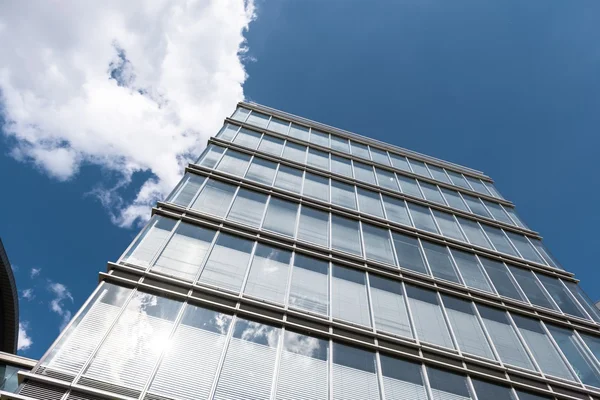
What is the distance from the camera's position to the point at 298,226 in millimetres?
14742

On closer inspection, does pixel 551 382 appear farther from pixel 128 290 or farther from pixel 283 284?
pixel 128 290

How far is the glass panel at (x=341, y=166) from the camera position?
20.4 m

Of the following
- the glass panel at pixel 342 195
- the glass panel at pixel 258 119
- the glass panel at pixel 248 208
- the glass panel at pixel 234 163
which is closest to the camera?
the glass panel at pixel 248 208

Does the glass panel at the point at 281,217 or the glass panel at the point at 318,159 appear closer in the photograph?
the glass panel at the point at 281,217

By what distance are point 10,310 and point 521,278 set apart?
22.1 m

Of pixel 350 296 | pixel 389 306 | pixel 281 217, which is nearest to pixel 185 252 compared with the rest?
pixel 281 217

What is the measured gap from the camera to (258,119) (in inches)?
922

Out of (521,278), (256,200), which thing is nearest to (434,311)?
(521,278)

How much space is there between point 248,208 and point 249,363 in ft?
22.6

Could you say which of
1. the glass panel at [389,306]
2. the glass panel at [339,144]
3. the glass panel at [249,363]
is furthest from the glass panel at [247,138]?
the glass panel at [249,363]

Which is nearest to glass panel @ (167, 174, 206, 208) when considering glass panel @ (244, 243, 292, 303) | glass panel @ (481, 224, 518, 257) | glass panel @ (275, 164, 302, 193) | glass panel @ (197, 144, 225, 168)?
glass panel @ (197, 144, 225, 168)

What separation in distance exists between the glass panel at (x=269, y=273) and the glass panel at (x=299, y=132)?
1116 cm

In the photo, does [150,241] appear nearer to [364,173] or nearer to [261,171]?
[261,171]

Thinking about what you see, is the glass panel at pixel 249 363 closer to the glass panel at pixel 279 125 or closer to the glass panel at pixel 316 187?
the glass panel at pixel 316 187
